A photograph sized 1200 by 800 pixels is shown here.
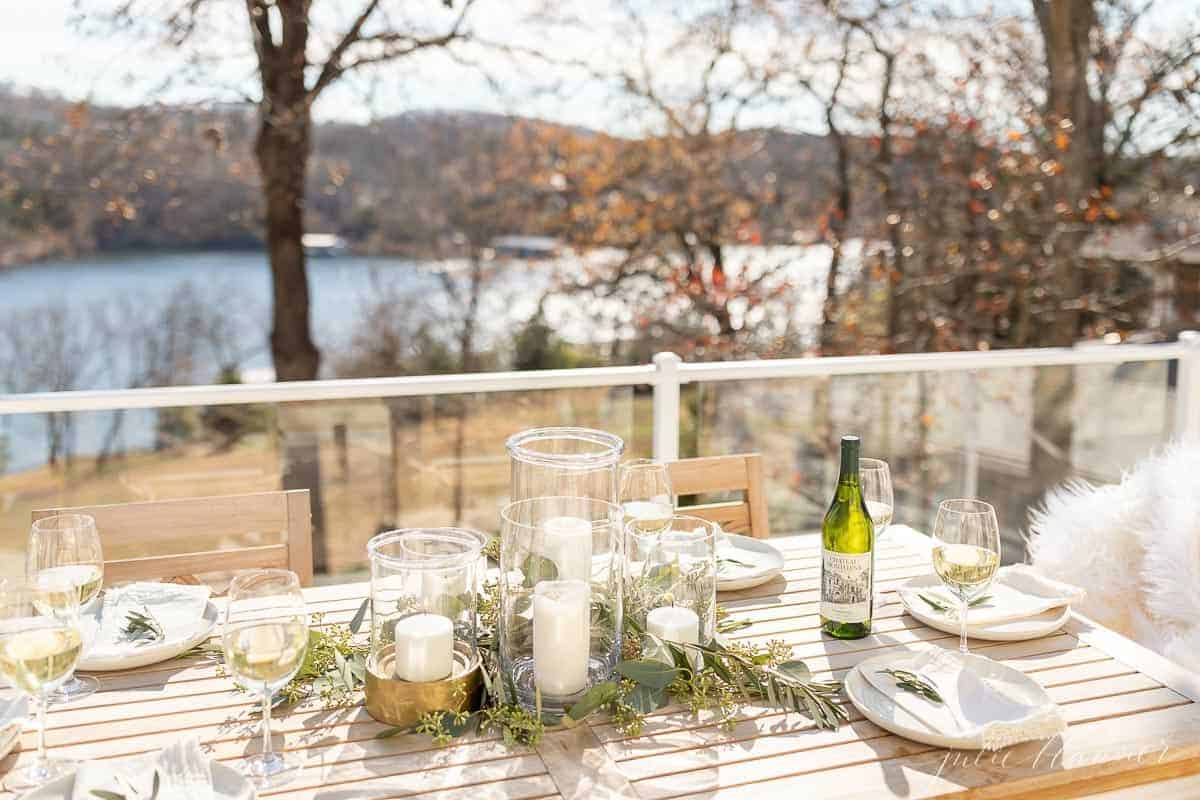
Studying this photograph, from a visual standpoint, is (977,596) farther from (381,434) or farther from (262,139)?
(262,139)

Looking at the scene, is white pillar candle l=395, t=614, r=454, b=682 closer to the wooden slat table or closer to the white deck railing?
the wooden slat table

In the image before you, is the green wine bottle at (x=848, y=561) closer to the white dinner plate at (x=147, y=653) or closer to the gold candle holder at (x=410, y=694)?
the gold candle holder at (x=410, y=694)

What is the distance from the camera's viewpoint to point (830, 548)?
162cm

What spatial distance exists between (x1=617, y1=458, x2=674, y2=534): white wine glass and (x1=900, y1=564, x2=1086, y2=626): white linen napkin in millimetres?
440

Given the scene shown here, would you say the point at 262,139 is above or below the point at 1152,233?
above

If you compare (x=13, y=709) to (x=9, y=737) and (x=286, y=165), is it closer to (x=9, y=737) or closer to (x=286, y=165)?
(x=9, y=737)

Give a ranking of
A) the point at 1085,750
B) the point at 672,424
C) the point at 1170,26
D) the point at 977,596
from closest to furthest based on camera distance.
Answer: the point at 1085,750, the point at 977,596, the point at 672,424, the point at 1170,26

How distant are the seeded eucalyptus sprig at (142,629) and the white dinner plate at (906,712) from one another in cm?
100

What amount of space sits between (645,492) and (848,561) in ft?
1.08

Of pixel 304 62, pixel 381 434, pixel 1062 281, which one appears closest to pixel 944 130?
pixel 1062 281

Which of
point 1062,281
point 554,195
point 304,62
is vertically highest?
point 304,62

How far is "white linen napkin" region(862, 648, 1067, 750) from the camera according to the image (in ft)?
4.08

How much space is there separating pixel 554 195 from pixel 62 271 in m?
2.89

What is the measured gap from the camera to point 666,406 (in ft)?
10.7
